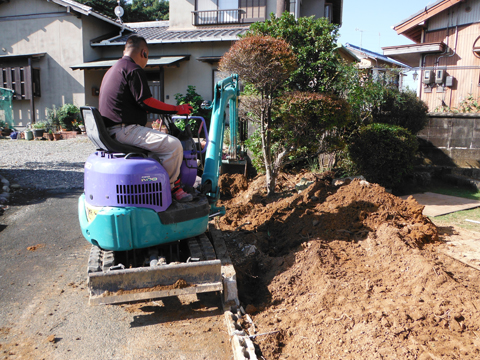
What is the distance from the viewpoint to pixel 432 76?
12.8m

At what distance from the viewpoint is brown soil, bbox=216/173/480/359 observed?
290cm

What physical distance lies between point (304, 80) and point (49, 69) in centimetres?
1405

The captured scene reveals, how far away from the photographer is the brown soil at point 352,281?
2.90 metres

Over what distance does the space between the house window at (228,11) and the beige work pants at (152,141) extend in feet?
43.5

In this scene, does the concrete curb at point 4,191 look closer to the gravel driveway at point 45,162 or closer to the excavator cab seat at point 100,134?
the gravel driveway at point 45,162

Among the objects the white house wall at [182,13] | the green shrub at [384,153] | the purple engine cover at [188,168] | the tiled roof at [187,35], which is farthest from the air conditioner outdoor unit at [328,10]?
the purple engine cover at [188,168]

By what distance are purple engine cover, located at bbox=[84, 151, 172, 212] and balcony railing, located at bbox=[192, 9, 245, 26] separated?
1376 cm

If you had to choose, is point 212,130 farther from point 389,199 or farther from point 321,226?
point 389,199

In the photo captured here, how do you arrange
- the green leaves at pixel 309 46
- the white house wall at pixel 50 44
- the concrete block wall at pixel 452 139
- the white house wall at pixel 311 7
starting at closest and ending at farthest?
the green leaves at pixel 309 46, the concrete block wall at pixel 452 139, the white house wall at pixel 50 44, the white house wall at pixel 311 7

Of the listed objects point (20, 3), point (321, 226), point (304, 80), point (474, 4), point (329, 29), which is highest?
point (20, 3)

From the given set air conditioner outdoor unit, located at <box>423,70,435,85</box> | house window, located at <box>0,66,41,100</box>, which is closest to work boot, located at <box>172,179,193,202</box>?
air conditioner outdoor unit, located at <box>423,70,435,85</box>

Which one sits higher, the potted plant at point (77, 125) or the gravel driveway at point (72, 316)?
the potted plant at point (77, 125)

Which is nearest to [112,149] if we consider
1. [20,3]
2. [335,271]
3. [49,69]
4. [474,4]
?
[335,271]

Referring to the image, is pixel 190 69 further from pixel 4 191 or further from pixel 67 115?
pixel 4 191
